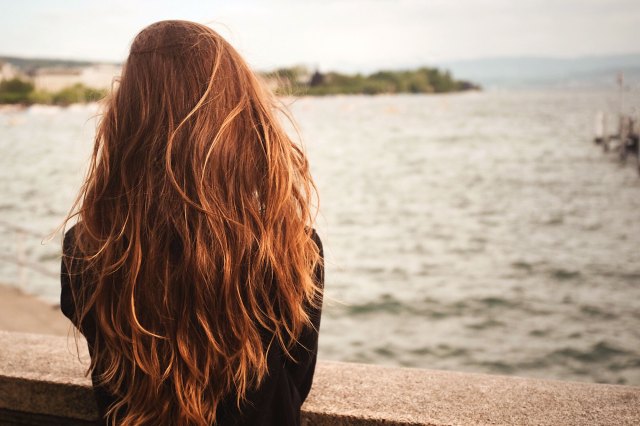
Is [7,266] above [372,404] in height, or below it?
below

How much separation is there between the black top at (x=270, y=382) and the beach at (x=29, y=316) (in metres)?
7.36

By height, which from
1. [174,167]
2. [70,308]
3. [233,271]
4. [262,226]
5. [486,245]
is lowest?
[486,245]

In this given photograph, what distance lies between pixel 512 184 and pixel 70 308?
3775 centimetres

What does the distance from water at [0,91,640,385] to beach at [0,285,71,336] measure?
0.93m

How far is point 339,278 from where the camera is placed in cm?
1739

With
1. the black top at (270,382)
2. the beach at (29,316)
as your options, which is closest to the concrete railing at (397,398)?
the black top at (270,382)

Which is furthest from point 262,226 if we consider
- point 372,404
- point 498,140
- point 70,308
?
point 498,140

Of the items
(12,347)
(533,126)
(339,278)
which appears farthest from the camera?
(533,126)

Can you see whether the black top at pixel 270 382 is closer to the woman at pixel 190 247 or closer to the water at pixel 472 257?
the woman at pixel 190 247

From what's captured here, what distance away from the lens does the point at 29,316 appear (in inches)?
367

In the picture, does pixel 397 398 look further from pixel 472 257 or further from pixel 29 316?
pixel 472 257

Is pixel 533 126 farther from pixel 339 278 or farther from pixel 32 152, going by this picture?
pixel 339 278

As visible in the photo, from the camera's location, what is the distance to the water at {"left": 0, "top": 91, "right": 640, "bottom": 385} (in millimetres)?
11953

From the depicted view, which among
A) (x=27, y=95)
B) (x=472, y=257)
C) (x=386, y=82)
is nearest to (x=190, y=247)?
(x=472, y=257)
